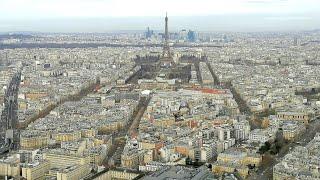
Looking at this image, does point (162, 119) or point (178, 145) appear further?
point (162, 119)

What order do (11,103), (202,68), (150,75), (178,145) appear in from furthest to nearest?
(202,68) < (150,75) < (11,103) < (178,145)

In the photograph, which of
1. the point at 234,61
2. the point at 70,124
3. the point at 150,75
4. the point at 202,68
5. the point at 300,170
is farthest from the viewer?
the point at 234,61

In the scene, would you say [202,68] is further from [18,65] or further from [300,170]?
[300,170]

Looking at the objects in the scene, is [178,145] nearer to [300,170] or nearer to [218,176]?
[218,176]

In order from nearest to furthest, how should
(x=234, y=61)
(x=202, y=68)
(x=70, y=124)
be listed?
(x=70, y=124) < (x=202, y=68) < (x=234, y=61)

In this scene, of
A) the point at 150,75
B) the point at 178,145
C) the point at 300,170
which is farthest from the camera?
the point at 150,75

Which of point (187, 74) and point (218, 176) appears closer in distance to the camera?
point (218, 176)

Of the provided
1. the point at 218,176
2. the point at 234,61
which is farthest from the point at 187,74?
the point at 218,176

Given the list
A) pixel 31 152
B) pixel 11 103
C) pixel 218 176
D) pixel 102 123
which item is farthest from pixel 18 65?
pixel 218 176
